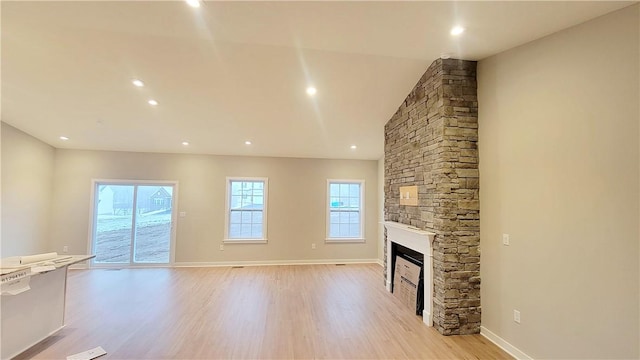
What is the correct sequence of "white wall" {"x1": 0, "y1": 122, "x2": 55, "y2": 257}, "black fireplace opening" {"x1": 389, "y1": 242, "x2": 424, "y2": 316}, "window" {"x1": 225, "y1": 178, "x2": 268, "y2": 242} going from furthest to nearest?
Answer: "window" {"x1": 225, "y1": 178, "x2": 268, "y2": 242} < "white wall" {"x1": 0, "y1": 122, "x2": 55, "y2": 257} < "black fireplace opening" {"x1": 389, "y1": 242, "x2": 424, "y2": 316}

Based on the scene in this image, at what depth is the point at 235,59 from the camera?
3199 mm

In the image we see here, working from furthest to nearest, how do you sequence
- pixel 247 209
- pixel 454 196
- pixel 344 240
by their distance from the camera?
pixel 344 240 → pixel 247 209 → pixel 454 196

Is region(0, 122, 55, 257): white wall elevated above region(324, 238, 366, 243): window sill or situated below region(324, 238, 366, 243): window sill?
above

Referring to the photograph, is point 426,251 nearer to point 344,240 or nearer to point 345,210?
point 344,240

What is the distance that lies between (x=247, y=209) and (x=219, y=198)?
2.27ft

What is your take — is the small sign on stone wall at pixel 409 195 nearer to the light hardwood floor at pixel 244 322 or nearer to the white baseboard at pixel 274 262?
the light hardwood floor at pixel 244 322

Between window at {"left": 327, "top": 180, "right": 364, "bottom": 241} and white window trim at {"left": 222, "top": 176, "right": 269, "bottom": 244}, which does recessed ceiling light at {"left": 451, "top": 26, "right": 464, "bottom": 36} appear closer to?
window at {"left": 327, "top": 180, "right": 364, "bottom": 241}

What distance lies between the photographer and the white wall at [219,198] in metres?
5.98

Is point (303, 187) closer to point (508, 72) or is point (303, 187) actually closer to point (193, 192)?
point (193, 192)

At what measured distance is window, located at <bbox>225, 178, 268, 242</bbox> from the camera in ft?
21.1

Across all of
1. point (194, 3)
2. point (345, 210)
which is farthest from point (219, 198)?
point (194, 3)

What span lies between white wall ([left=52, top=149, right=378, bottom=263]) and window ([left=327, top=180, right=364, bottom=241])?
154mm

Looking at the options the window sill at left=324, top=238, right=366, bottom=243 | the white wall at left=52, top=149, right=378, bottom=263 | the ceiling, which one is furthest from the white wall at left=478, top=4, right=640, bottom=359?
the white wall at left=52, top=149, right=378, bottom=263

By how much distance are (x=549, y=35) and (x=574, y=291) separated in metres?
2.25
